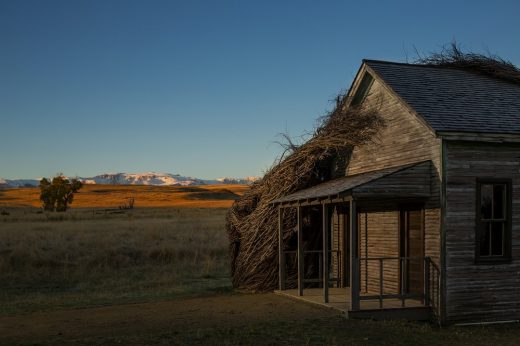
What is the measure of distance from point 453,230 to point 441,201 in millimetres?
612

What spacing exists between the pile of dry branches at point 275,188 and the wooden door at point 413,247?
8.83 ft

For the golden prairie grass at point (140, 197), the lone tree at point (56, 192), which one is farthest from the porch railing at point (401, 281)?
the golden prairie grass at point (140, 197)

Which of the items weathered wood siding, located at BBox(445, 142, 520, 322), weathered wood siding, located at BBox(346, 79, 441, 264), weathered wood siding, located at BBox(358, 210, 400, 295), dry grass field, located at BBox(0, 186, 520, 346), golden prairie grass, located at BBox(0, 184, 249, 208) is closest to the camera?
dry grass field, located at BBox(0, 186, 520, 346)

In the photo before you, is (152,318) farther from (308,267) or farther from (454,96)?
(454,96)

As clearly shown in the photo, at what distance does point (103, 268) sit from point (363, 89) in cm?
1267

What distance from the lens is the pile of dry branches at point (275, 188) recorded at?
53.4 ft

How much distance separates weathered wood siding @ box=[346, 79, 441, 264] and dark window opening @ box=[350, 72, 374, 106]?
24 cm

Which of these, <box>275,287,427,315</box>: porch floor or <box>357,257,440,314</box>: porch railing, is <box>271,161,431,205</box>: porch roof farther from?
<box>275,287,427,315</box>: porch floor

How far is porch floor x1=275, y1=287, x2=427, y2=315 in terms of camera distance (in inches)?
505

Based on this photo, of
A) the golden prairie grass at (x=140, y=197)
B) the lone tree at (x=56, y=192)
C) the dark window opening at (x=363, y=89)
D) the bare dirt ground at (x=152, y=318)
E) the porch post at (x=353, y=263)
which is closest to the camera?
the bare dirt ground at (x=152, y=318)

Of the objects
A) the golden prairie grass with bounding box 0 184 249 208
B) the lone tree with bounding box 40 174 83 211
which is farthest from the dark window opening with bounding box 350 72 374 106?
the golden prairie grass with bounding box 0 184 249 208

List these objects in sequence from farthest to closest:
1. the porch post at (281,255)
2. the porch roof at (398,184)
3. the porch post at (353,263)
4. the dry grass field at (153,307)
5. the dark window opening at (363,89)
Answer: the porch post at (281,255)
the dark window opening at (363,89)
the porch roof at (398,184)
the porch post at (353,263)
the dry grass field at (153,307)

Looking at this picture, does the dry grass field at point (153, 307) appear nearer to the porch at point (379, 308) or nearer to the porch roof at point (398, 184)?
the porch at point (379, 308)

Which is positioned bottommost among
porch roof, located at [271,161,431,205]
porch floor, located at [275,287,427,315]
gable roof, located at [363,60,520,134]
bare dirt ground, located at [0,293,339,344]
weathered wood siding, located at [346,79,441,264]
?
bare dirt ground, located at [0,293,339,344]
